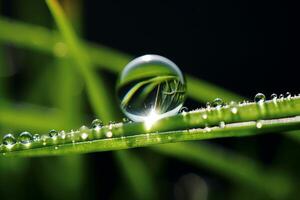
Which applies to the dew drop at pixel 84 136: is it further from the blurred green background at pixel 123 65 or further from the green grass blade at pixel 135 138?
the blurred green background at pixel 123 65

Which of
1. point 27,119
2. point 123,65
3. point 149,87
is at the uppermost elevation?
point 123,65

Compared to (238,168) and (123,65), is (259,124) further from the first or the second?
(123,65)

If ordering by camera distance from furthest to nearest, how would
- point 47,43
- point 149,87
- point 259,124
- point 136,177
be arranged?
point 47,43 < point 136,177 < point 149,87 < point 259,124

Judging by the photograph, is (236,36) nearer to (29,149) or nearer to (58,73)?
(58,73)

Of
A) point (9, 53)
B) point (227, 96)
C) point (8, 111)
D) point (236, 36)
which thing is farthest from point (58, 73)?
point (236, 36)

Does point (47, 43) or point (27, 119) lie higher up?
point (47, 43)

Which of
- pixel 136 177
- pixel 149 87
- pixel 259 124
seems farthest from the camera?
pixel 136 177

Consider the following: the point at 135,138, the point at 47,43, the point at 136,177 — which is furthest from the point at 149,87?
the point at 47,43
